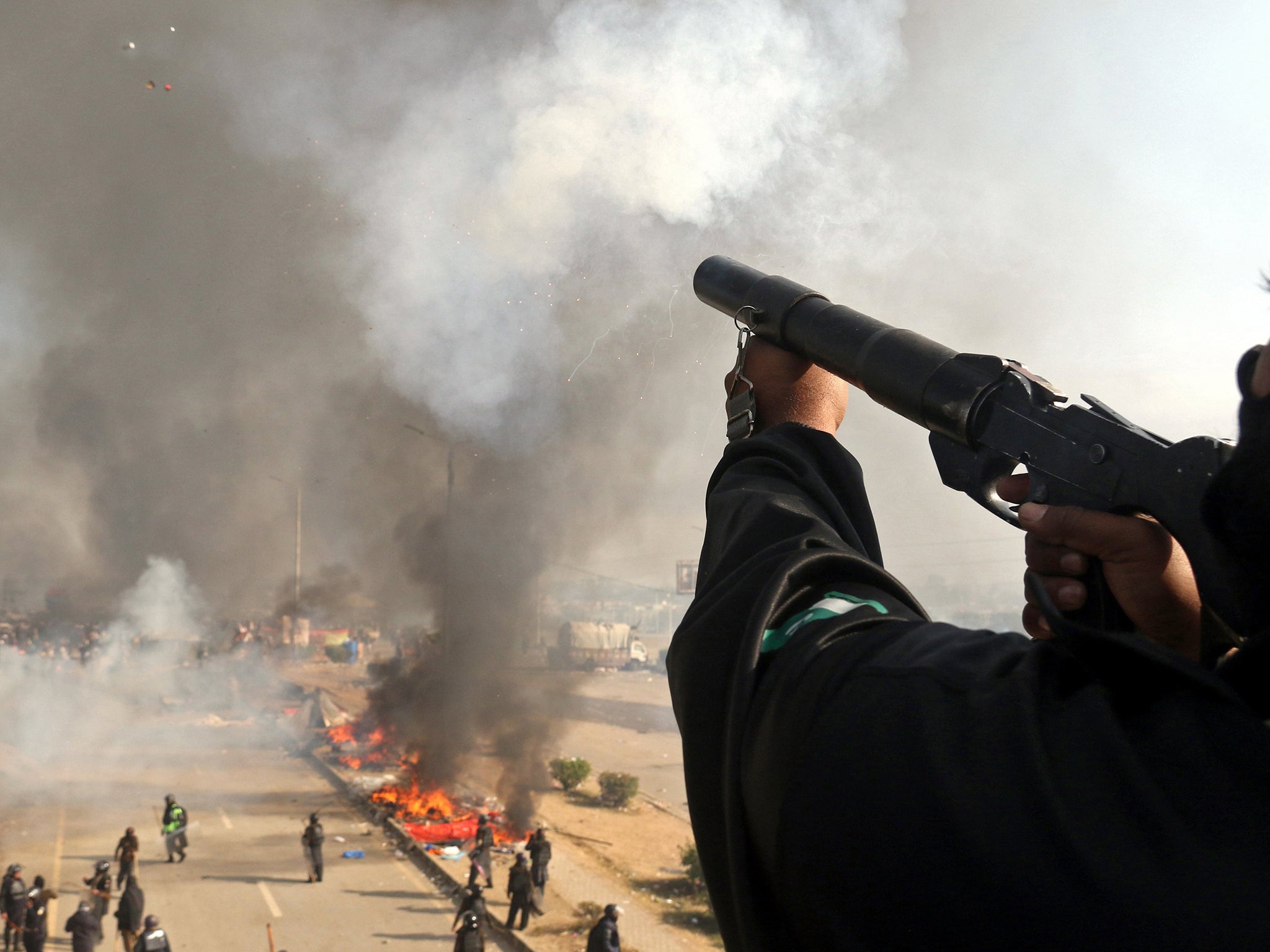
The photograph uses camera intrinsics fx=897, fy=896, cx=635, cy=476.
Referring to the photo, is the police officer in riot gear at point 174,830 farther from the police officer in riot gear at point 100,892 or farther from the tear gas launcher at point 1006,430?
the tear gas launcher at point 1006,430

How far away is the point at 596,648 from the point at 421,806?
2143cm

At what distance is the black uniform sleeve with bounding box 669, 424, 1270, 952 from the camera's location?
0.52 meters

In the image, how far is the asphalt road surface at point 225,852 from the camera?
9.95m

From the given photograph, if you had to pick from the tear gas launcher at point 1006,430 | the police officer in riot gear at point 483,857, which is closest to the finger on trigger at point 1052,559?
the tear gas launcher at point 1006,430

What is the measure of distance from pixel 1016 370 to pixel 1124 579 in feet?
1.11

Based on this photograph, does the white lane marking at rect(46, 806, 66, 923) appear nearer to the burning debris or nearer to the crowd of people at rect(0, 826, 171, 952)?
the crowd of people at rect(0, 826, 171, 952)

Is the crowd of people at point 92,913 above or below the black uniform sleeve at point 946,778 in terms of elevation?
below

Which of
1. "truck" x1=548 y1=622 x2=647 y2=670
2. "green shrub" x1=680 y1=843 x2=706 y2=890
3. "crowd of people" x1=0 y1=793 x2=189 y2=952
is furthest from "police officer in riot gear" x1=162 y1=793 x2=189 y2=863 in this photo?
"truck" x1=548 y1=622 x2=647 y2=670

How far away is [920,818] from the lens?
1.93ft

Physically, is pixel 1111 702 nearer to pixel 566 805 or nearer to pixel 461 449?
pixel 566 805

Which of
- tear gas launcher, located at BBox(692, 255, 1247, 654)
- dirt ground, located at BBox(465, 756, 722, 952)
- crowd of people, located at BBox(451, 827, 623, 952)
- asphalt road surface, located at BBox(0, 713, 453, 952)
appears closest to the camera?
tear gas launcher, located at BBox(692, 255, 1247, 654)

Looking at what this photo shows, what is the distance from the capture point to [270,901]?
35.1 feet

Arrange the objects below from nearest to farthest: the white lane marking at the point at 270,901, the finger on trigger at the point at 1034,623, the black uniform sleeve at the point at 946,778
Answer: the black uniform sleeve at the point at 946,778, the finger on trigger at the point at 1034,623, the white lane marking at the point at 270,901

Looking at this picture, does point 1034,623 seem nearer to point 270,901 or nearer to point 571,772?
point 270,901
